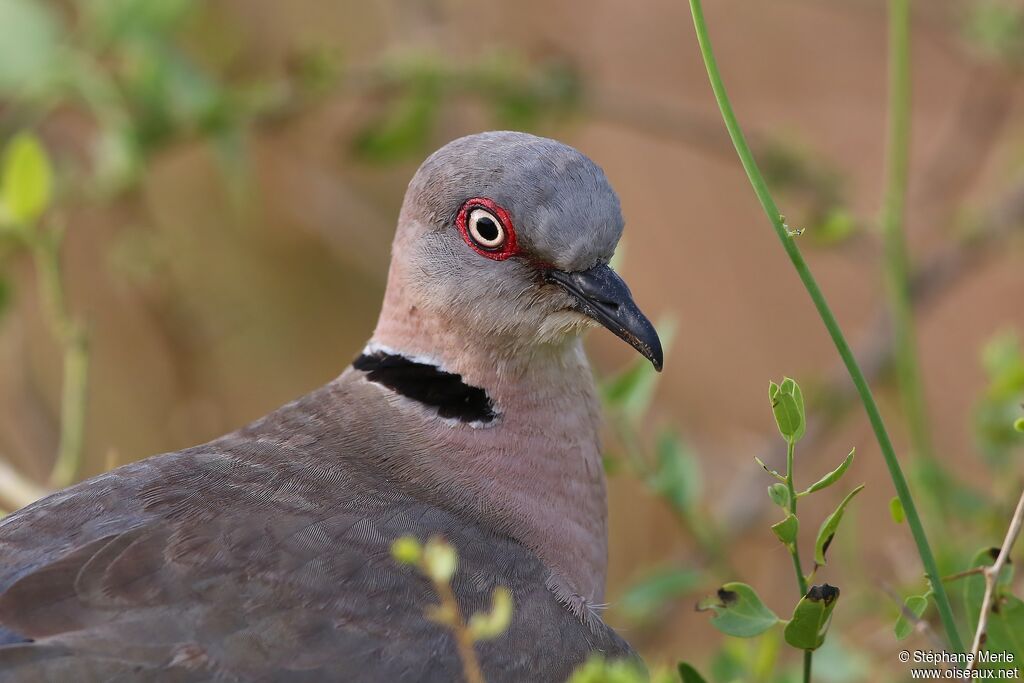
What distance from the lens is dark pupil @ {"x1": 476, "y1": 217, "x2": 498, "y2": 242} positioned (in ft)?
7.45

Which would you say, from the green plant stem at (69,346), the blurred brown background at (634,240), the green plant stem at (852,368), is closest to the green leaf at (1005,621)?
the green plant stem at (852,368)

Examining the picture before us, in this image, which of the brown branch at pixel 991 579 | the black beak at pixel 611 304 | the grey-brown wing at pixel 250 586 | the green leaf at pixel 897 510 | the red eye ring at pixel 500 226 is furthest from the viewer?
the red eye ring at pixel 500 226

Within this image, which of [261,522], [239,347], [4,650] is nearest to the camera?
[4,650]

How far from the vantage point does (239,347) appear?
5.62 m

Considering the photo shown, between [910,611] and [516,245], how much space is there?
1.03 metres

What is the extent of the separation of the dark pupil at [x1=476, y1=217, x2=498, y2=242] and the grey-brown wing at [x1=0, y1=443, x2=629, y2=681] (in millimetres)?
493

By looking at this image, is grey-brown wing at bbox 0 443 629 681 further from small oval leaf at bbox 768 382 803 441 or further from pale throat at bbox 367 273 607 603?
small oval leaf at bbox 768 382 803 441

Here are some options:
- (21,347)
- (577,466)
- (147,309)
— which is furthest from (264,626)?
(147,309)

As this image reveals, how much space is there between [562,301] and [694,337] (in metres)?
3.65

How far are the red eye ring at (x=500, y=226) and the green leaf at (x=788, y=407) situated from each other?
88 centimetres

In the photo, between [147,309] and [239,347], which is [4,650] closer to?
[147,309]

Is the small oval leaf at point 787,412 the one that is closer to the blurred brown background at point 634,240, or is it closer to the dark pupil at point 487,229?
the dark pupil at point 487,229

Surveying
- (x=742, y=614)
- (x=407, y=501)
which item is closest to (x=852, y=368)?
(x=742, y=614)

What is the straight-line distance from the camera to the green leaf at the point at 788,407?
4.73ft
